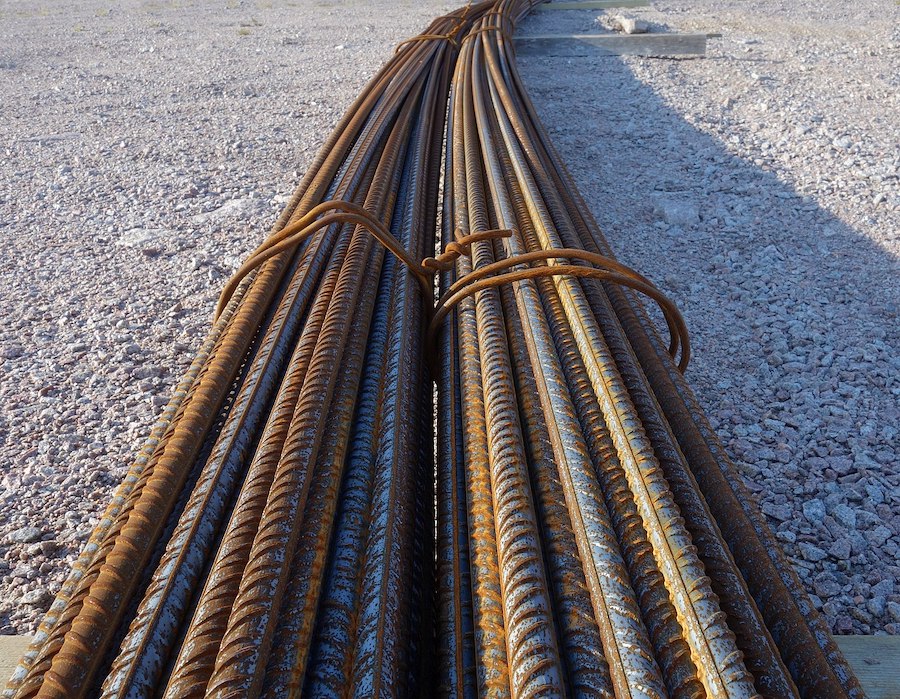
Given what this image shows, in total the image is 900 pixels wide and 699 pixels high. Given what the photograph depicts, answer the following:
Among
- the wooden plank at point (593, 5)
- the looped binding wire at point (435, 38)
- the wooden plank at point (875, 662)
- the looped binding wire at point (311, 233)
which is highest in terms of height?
the wooden plank at point (593, 5)

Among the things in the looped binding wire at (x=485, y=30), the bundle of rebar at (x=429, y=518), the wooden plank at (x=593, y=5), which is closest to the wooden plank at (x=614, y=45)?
the looped binding wire at (x=485, y=30)

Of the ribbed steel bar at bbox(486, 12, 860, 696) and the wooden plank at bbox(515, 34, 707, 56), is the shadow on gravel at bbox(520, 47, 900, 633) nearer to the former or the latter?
the ribbed steel bar at bbox(486, 12, 860, 696)

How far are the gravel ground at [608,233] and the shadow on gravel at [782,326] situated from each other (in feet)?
0.04

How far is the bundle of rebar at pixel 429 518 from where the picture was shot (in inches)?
44.8

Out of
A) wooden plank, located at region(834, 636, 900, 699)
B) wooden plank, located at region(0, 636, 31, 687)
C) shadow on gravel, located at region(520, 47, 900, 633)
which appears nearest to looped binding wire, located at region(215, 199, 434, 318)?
wooden plank, located at region(0, 636, 31, 687)

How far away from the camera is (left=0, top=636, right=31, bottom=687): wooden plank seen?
1.78 meters

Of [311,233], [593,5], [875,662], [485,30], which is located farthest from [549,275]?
[593,5]

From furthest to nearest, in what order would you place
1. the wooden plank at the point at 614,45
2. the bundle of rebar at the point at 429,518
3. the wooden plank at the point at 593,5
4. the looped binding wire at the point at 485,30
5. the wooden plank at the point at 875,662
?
1. the wooden plank at the point at 593,5
2. the wooden plank at the point at 614,45
3. the looped binding wire at the point at 485,30
4. the wooden plank at the point at 875,662
5. the bundle of rebar at the point at 429,518

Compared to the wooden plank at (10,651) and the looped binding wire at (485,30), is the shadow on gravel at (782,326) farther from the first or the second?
the wooden plank at (10,651)

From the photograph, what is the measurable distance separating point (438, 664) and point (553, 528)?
355mm

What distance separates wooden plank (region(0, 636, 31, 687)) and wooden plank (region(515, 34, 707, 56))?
800 cm

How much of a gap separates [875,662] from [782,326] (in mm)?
1908

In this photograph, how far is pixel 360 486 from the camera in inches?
61.2

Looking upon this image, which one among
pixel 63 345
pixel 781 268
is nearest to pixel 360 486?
pixel 63 345
